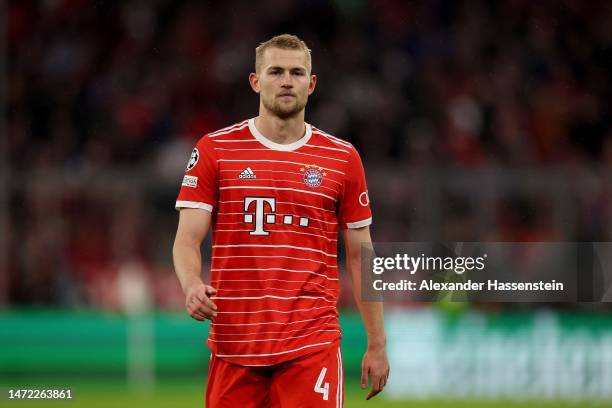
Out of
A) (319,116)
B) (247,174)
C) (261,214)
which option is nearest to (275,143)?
(247,174)

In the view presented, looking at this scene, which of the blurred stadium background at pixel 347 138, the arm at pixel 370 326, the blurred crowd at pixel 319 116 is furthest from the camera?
the blurred crowd at pixel 319 116

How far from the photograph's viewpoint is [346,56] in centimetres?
1599

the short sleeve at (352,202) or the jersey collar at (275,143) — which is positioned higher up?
the jersey collar at (275,143)

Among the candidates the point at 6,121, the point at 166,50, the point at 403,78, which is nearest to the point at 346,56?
the point at 403,78

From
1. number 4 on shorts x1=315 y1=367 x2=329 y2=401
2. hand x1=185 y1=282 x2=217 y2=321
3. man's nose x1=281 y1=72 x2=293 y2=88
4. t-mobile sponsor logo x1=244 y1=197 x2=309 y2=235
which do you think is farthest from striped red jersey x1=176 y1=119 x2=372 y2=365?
hand x1=185 y1=282 x2=217 y2=321

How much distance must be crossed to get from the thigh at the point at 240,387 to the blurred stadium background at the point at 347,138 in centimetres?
664

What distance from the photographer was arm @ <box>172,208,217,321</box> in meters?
4.73

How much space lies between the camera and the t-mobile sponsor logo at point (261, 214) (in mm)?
5176

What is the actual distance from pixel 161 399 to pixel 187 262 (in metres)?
7.59

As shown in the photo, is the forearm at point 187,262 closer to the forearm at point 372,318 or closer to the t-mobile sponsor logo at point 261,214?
the t-mobile sponsor logo at point 261,214

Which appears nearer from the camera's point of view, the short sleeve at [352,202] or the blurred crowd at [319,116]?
the short sleeve at [352,202]

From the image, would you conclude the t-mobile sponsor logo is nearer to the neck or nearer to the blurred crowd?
the neck

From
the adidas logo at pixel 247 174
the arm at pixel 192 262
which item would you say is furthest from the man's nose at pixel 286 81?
the arm at pixel 192 262

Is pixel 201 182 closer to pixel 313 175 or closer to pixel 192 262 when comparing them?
pixel 192 262
